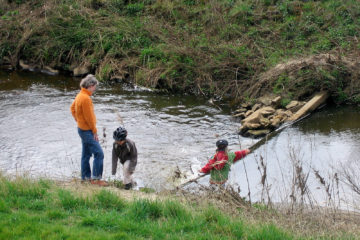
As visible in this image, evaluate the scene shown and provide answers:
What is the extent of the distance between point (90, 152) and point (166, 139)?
3.21 metres

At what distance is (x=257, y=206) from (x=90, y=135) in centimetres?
306

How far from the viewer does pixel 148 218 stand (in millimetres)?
5680

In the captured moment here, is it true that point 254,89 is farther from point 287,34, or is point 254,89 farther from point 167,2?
point 167,2

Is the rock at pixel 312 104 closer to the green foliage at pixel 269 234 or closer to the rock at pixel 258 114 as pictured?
the rock at pixel 258 114

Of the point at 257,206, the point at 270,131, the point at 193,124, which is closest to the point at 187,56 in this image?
the point at 193,124

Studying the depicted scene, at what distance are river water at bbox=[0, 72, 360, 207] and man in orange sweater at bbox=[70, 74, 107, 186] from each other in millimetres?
444

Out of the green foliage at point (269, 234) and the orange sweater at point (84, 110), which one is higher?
the orange sweater at point (84, 110)

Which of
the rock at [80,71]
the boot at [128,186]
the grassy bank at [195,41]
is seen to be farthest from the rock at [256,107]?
the rock at [80,71]

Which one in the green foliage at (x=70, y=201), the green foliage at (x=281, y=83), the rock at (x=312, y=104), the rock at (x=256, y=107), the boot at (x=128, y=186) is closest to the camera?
the green foliage at (x=70, y=201)

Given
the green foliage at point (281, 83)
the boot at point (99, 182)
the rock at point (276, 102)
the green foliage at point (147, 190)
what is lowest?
the green foliage at point (147, 190)

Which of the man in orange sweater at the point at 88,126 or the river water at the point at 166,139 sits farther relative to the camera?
the river water at the point at 166,139

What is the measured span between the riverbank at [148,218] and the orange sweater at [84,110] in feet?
4.38

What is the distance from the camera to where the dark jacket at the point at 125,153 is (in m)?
7.69

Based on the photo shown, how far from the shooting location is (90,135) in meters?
7.67
